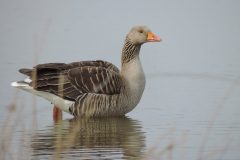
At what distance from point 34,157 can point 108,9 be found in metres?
11.6

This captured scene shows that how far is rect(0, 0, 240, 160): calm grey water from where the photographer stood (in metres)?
6.95

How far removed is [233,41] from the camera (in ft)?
47.3

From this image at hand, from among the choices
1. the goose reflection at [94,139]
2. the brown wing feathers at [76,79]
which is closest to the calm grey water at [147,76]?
the goose reflection at [94,139]

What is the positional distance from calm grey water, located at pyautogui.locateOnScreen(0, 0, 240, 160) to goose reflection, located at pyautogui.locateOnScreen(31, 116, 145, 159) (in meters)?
0.01

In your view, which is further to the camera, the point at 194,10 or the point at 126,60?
the point at 194,10

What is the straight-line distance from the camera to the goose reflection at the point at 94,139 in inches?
272

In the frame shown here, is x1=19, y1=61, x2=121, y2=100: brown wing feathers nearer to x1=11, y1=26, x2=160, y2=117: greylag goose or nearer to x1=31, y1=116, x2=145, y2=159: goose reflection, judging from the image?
x1=11, y1=26, x2=160, y2=117: greylag goose

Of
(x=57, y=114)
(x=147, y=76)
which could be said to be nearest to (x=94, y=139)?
(x=57, y=114)

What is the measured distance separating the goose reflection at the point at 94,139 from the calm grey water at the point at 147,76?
0.04 feet

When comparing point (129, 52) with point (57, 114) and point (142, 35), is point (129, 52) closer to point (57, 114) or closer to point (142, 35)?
Result: point (142, 35)

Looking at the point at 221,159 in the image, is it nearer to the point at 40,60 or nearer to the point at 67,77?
the point at 67,77

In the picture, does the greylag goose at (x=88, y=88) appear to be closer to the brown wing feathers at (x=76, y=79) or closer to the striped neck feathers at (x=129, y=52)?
the brown wing feathers at (x=76, y=79)

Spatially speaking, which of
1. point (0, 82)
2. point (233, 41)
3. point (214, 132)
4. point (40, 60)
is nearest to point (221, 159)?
point (214, 132)

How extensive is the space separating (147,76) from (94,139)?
3095mm
